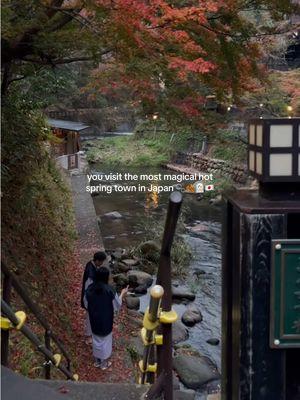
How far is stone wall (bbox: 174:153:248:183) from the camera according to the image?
23.0m

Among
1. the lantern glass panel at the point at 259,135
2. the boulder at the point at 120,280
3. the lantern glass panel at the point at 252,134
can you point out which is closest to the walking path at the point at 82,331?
the boulder at the point at 120,280

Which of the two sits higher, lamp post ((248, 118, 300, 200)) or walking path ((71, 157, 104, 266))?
lamp post ((248, 118, 300, 200))

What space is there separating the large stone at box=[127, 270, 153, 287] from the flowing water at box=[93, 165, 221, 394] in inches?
18.6

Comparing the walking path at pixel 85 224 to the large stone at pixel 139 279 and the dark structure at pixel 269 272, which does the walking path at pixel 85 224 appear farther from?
the dark structure at pixel 269 272

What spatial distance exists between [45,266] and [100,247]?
12.6 feet

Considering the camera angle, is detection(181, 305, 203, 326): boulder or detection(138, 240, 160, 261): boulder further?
detection(138, 240, 160, 261): boulder

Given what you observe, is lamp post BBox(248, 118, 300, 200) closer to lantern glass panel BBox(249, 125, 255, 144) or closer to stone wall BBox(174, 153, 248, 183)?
lantern glass panel BBox(249, 125, 255, 144)

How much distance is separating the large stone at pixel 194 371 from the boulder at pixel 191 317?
154 centimetres

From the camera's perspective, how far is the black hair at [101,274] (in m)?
5.79

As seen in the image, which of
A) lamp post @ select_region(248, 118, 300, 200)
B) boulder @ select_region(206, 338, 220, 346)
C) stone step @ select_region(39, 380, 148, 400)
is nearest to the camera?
lamp post @ select_region(248, 118, 300, 200)

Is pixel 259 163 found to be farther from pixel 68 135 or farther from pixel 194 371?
pixel 68 135

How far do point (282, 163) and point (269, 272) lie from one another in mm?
594

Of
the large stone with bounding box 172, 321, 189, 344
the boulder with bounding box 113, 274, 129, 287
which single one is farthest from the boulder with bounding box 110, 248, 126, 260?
the large stone with bounding box 172, 321, 189, 344

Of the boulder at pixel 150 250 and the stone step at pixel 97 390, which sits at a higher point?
the stone step at pixel 97 390
